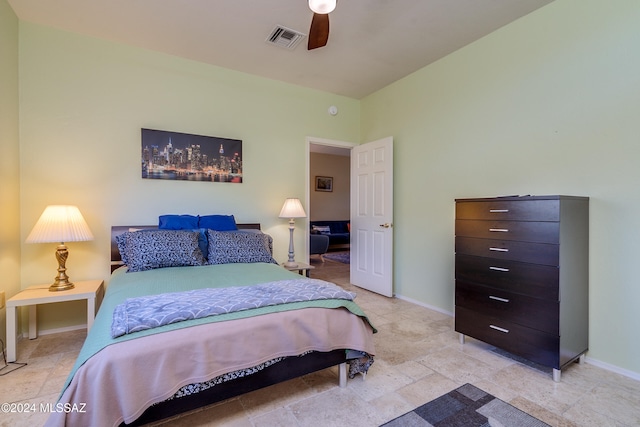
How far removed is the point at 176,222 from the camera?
302 centimetres

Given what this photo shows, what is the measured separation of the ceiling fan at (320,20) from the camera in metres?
1.67

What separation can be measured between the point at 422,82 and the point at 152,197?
10.8ft

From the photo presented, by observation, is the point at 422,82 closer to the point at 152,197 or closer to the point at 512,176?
the point at 512,176

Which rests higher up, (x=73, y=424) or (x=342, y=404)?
(x=73, y=424)

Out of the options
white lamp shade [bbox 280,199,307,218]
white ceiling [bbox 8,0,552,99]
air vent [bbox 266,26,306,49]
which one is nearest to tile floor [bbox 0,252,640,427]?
white lamp shade [bbox 280,199,307,218]

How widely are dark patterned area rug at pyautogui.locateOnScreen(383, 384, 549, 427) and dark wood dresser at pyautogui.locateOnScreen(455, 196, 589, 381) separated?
553mm

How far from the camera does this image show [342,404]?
5.65ft

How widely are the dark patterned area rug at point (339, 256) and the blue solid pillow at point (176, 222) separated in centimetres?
365

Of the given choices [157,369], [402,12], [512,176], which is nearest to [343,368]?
[157,369]

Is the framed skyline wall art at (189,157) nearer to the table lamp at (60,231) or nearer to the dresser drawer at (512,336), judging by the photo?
the table lamp at (60,231)

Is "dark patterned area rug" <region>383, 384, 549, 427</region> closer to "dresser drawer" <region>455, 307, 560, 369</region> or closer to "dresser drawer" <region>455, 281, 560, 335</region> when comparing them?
"dresser drawer" <region>455, 307, 560, 369</region>

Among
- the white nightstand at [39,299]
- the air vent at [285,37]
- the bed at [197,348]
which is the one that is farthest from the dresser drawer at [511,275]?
the white nightstand at [39,299]

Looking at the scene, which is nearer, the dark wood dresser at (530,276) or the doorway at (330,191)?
the dark wood dresser at (530,276)

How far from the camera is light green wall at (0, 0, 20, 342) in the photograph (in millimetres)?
2302
